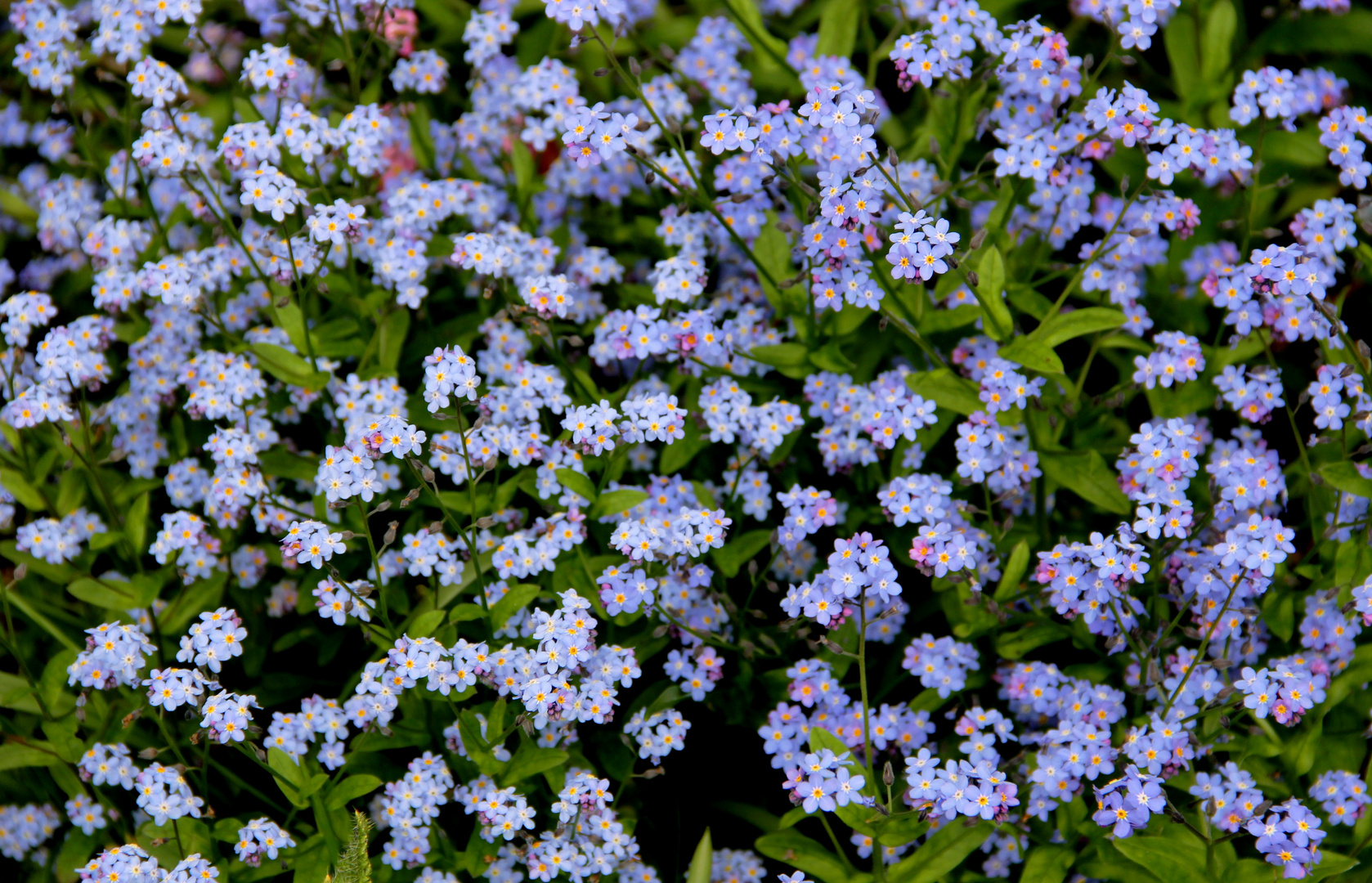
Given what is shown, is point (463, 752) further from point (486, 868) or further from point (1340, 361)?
point (1340, 361)

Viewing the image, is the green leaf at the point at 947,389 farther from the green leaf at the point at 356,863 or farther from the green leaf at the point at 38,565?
the green leaf at the point at 38,565

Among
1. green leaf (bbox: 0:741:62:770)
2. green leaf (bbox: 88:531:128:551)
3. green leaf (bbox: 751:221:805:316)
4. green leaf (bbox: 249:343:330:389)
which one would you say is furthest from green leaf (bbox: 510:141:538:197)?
green leaf (bbox: 0:741:62:770)

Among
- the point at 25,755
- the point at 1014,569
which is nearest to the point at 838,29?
the point at 1014,569

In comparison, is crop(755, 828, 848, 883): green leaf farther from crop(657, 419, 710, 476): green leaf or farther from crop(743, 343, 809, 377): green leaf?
crop(743, 343, 809, 377): green leaf

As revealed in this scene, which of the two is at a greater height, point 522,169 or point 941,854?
point 522,169

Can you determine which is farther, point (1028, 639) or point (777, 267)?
point (777, 267)

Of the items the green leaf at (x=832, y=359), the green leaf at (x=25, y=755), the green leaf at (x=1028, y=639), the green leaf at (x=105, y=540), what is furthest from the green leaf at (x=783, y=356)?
the green leaf at (x=25, y=755)

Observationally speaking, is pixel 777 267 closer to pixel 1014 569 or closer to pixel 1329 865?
pixel 1014 569
